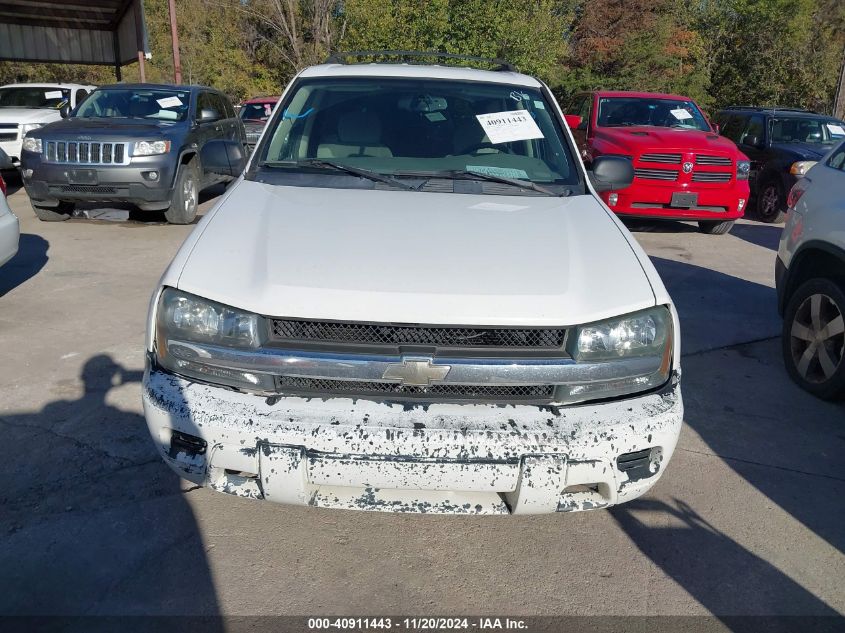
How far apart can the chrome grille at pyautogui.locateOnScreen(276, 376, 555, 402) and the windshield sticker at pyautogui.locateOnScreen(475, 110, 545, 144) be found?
1.76m

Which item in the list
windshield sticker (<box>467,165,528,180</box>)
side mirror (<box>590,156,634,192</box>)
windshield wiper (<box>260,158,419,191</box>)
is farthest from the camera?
side mirror (<box>590,156,634,192</box>)

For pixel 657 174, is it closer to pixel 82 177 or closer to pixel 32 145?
pixel 82 177

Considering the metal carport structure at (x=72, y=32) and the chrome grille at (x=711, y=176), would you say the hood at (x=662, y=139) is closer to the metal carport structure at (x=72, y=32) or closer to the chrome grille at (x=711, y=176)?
the chrome grille at (x=711, y=176)

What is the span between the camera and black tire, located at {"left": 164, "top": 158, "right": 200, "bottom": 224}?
8.95 meters

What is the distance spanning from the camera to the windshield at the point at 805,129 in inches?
441

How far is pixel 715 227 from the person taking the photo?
9.78 metres

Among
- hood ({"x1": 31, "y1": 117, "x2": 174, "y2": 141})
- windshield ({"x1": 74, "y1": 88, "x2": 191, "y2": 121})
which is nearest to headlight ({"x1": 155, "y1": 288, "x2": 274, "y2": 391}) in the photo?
hood ({"x1": 31, "y1": 117, "x2": 174, "y2": 141})

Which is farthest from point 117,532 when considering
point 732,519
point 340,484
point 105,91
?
point 105,91

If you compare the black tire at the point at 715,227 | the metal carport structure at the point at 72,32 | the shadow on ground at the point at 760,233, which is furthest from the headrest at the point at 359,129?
the metal carport structure at the point at 72,32

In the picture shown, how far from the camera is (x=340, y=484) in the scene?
7.70 feet

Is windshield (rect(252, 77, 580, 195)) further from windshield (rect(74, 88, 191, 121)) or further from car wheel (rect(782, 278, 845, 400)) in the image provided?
windshield (rect(74, 88, 191, 121))

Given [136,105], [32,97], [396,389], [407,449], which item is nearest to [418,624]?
[407,449]

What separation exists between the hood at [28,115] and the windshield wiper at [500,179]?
392 inches

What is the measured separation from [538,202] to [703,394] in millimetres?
1990
